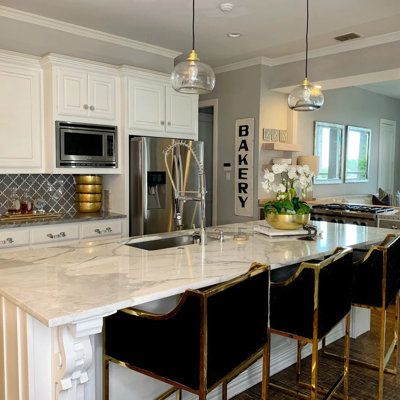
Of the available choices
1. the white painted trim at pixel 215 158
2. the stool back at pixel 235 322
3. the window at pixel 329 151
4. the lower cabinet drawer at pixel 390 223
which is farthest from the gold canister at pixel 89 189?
the window at pixel 329 151

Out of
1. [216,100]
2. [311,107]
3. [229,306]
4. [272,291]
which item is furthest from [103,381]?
[216,100]

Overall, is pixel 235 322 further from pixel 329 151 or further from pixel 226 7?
pixel 329 151

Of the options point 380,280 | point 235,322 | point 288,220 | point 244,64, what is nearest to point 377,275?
point 380,280

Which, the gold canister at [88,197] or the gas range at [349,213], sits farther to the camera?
the gas range at [349,213]

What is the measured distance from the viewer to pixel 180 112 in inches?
174

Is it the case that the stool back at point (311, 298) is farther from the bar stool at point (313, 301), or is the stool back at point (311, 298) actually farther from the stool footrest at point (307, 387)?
the stool footrest at point (307, 387)

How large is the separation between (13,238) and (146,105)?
177 cm

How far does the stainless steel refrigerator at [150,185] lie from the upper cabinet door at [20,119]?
2.85 ft

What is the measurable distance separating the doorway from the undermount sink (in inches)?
252

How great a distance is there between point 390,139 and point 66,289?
8.14 meters

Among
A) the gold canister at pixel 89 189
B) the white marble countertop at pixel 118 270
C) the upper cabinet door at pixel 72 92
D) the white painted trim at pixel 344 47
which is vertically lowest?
the white marble countertop at pixel 118 270

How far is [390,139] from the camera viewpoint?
27.0 ft

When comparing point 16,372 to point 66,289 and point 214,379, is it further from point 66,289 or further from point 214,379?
point 214,379

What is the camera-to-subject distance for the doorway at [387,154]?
7.97 meters
